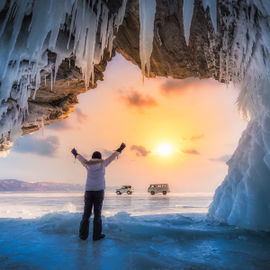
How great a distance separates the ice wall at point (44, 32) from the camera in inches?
140

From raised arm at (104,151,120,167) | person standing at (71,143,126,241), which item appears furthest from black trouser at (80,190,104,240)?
raised arm at (104,151,120,167)

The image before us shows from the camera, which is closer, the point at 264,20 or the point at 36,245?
the point at 36,245

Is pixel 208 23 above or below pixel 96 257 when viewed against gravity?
above

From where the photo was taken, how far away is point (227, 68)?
18.9 ft

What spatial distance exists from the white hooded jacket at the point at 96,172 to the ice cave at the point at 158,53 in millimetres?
2022

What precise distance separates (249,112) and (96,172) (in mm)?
6188

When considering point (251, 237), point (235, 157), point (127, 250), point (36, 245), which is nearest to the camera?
point (127, 250)

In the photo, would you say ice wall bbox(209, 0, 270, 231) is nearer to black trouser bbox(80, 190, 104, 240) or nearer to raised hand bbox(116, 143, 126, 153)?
raised hand bbox(116, 143, 126, 153)

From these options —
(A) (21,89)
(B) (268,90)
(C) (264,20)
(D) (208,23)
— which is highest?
(D) (208,23)

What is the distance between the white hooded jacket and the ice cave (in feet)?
6.64

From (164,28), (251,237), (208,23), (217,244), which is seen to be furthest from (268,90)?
(217,244)

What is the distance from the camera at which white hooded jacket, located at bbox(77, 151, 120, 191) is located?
396 centimetres

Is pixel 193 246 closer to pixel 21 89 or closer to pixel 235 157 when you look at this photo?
pixel 235 157

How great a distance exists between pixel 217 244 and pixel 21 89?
20.5ft
